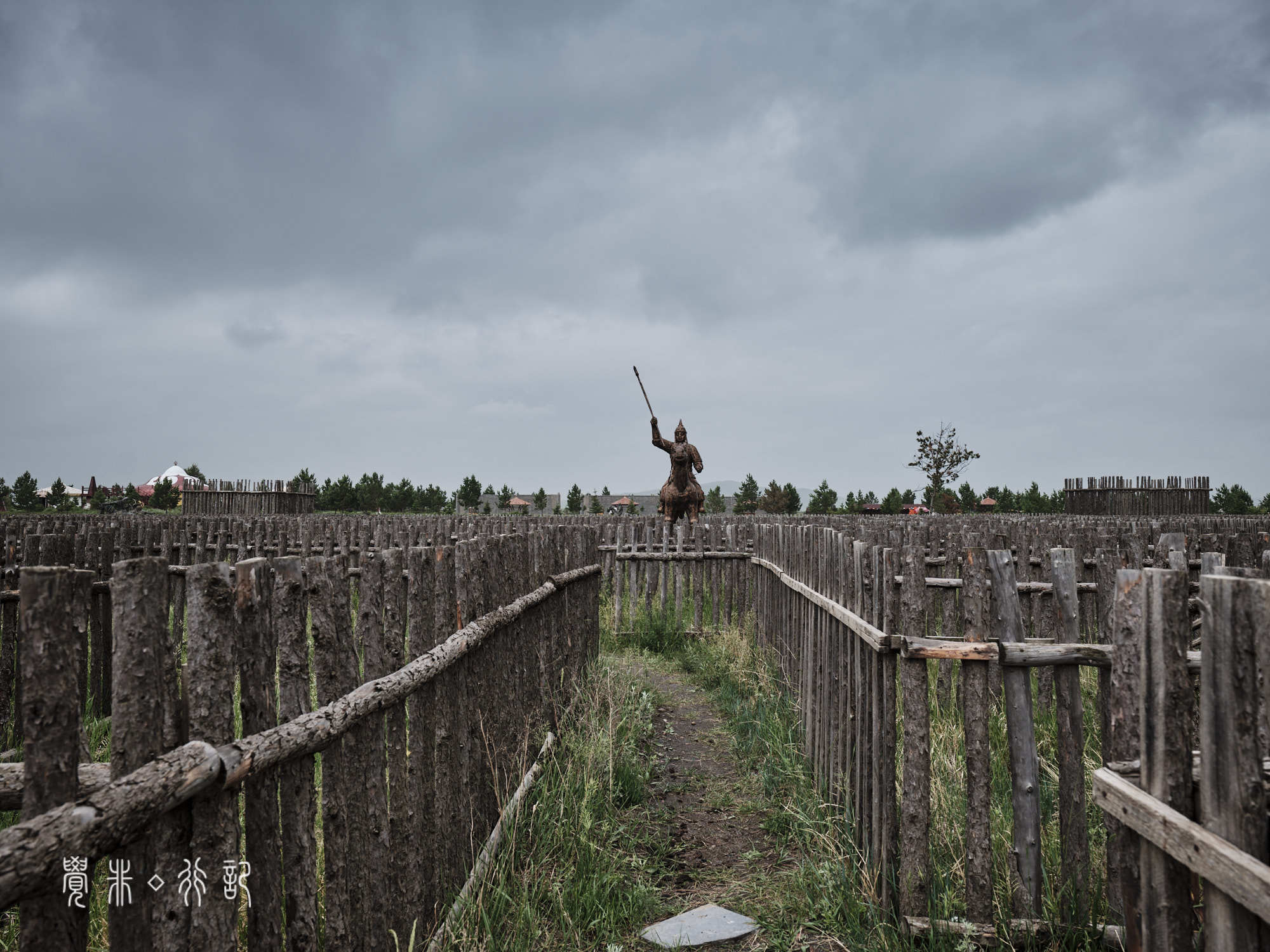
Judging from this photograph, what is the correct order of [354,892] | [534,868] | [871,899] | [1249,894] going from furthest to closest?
1. [534,868]
2. [871,899]
3. [354,892]
4. [1249,894]

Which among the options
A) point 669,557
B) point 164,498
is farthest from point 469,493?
point 669,557

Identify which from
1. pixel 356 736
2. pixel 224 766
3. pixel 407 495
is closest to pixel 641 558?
pixel 356 736

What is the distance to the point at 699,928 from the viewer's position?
3.40 meters

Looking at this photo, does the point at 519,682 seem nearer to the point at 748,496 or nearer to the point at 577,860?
the point at 577,860

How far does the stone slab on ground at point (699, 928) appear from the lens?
10.8 feet

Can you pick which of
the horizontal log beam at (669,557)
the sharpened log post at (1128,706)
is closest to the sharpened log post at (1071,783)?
the sharpened log post at (1128,706)

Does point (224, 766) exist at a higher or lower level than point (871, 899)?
higher

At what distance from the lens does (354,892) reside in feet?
7.86

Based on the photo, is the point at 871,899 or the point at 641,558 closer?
the point at 871,899

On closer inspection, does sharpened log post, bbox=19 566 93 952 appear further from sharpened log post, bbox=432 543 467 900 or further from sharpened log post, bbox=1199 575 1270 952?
sharpened log post, bbox=1199 575 1270 952

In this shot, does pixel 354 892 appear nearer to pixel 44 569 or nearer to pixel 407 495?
pixel 44 569

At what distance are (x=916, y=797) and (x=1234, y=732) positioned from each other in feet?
5.78

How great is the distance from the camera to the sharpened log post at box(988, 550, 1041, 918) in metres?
3.03

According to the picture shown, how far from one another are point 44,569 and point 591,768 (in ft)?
12.0
